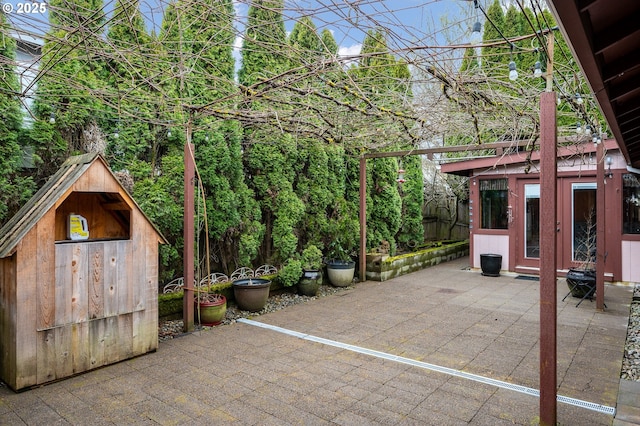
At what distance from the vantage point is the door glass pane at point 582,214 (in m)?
7.95

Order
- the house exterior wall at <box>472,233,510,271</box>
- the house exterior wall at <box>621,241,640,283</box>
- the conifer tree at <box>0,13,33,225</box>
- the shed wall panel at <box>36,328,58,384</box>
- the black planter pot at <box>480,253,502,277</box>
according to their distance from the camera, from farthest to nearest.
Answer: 1. the house exterior wall at <box>472,233,510,271</box>
2. the black planter pot at <box>480,253,502,277</box>
3. the house exterior wall at <box>621,241,640,283</box>
4. the conifer tree at <box>0,13,33,225</box>
5. the shed wall panel at <box>36,328,58,384</box>

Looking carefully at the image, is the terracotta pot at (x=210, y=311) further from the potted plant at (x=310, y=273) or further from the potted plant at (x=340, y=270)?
the potted plant at (x=340, y=270)

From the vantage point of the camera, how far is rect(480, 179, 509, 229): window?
905 centimetres

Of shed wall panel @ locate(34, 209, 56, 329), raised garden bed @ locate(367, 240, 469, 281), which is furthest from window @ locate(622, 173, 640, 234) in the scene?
shed wall panel @ locate(34, 209, 56, 329)

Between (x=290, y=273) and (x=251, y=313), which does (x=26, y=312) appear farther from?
(x=290, y=273)

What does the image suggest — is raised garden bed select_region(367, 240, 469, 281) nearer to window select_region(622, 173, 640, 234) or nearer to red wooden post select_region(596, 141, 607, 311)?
red wooden post select_region(596, 141, 607, 311)

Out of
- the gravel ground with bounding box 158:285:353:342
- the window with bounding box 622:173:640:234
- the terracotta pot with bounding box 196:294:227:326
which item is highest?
the window with bounding box 622:173:640:234

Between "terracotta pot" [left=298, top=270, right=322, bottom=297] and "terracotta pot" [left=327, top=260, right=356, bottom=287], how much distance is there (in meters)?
0.76

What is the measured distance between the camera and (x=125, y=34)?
515cm

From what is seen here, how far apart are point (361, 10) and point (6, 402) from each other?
397 centimetres

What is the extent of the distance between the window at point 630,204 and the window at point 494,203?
2.14m

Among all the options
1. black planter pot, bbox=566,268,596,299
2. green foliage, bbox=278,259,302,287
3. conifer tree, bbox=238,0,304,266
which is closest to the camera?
black planter pot, bbox=566,268,596,299

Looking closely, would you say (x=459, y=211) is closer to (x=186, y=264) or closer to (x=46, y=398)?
(x=186, y=264)

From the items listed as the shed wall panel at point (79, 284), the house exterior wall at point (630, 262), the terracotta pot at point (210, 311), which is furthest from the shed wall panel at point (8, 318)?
the house exterior wall at point (630, 262)
